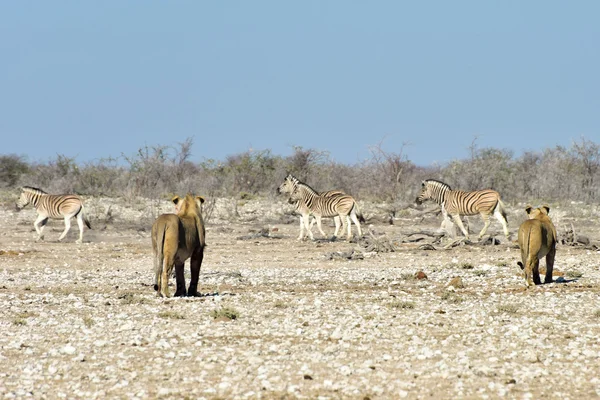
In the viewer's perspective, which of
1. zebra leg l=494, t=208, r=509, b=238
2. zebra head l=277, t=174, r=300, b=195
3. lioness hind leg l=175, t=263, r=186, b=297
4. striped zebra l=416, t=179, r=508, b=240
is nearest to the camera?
lioness hind leg l=175, t=263, r=186, b=297

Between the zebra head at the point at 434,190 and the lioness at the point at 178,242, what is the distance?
635 inches

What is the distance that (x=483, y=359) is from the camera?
8.75 m

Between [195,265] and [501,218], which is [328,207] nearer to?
[501,218]

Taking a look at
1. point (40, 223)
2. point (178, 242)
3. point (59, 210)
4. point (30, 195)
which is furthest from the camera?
point (30, 195)

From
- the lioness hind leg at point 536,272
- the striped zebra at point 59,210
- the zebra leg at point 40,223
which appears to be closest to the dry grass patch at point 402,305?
the lioness hind leg at point 536,272

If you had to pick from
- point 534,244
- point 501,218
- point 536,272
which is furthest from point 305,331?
point 501,218

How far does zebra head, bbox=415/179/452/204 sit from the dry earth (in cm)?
871

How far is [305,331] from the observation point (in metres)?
10.2

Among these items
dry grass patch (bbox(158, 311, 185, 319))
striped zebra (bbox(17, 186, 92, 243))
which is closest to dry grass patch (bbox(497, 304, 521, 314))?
dry grass patch (bbox(158, 311, 185, 319))

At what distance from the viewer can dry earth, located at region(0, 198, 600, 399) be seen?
25.7 feet

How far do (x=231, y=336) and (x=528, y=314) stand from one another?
3640 millimetres

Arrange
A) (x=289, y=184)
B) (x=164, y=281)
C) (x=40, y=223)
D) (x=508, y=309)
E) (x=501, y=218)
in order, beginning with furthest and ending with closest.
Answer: (x=289, y=184) → (x=40, y=223) → (x=501, y=218) → (x=164, y=281) → (x=508, y=309)

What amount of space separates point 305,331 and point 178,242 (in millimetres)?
2729

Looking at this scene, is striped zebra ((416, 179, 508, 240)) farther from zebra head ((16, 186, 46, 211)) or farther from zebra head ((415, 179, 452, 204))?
zebra head ((16, 186, 46, 211))
